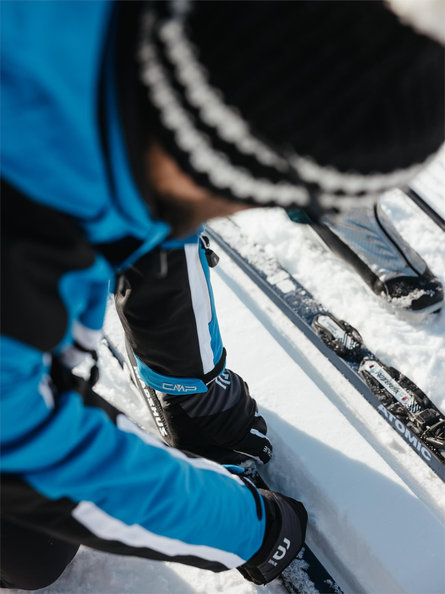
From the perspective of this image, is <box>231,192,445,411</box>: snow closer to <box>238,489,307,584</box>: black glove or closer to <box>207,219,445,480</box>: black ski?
<box>207,219,445,480</box>: black ski

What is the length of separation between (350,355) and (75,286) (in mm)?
1279

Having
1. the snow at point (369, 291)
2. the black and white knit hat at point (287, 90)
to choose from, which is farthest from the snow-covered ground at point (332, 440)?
the black and white knit hat at point (287, 90)

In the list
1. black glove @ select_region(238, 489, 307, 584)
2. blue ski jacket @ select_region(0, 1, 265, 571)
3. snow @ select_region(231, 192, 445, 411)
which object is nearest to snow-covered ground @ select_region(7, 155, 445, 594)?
snow @ select_region(231, 192, 445, 411)

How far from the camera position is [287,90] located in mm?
530

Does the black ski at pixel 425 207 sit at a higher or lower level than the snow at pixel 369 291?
higher

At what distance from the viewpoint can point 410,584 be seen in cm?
129

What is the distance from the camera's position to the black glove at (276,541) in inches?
45.4

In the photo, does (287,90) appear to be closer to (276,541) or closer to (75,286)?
(75,286)

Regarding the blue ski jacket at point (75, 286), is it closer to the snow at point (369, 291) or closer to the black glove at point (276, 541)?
the black glove at point (276, 541)

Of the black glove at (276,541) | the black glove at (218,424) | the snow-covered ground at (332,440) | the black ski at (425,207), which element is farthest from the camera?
the black ski at (425,207)

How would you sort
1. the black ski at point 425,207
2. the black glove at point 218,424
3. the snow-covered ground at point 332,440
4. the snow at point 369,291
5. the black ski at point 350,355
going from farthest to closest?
the black ski at point 425,207 < the snow at point 369,291 < the black ski at point 350,355 < the black glove at point 218,424 < the snow-covered ground at point 332,440

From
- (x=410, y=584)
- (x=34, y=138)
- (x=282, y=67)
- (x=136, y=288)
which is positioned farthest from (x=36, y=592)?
(x=282, y=67)

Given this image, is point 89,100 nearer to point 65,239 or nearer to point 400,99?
point 65,239

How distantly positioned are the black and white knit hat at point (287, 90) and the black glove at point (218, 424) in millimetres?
987
